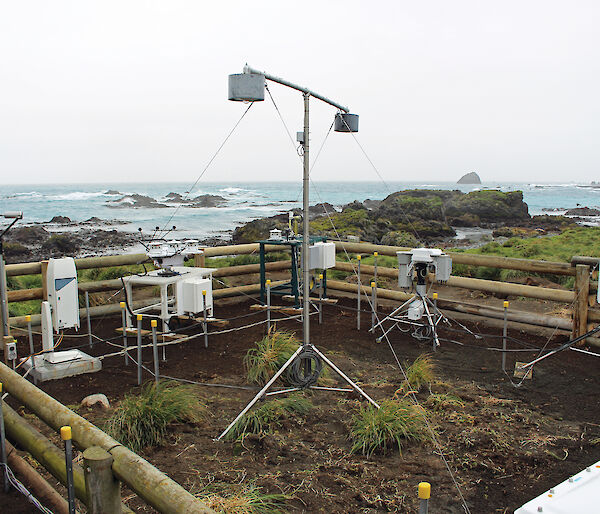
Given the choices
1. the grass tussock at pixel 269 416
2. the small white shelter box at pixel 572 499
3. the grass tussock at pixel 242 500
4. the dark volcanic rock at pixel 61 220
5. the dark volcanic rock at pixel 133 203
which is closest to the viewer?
the small white shelter box at pixel 572 499

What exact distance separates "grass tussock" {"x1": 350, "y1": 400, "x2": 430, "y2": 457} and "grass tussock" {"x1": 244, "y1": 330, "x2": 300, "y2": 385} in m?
1.36

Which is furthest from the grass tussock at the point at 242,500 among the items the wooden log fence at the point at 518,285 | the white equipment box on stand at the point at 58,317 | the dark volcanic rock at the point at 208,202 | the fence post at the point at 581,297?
the dark volcanic rock at the point at 208,202

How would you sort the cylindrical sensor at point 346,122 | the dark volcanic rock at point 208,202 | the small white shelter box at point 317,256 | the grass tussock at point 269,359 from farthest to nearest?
the dark volcanic rock at point 208,202 → the grass tussock at point 269,359 → the cylindrical sensor at point 346,122 → the small white shelter box at point 317,256

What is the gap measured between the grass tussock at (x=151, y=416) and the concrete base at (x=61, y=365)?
5.00 feet

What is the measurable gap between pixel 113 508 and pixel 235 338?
5130 mm

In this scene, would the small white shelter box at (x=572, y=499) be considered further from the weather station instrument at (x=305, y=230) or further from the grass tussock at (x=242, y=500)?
the weather station instrument at (x=305, y=230)

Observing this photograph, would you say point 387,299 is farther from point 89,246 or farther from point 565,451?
point 89,246

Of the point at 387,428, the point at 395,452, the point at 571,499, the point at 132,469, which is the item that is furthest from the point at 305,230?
the point at 571,499

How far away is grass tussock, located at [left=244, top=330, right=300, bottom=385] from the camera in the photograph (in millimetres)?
5934

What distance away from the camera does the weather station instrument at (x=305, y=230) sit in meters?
4.55

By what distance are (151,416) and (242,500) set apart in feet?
4.91

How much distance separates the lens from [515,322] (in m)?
8.03

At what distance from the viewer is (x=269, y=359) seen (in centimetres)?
605

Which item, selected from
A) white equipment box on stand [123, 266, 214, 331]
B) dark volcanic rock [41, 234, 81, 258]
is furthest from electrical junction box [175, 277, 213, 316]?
dark volcanic rock [41, 234, 81, 258]
